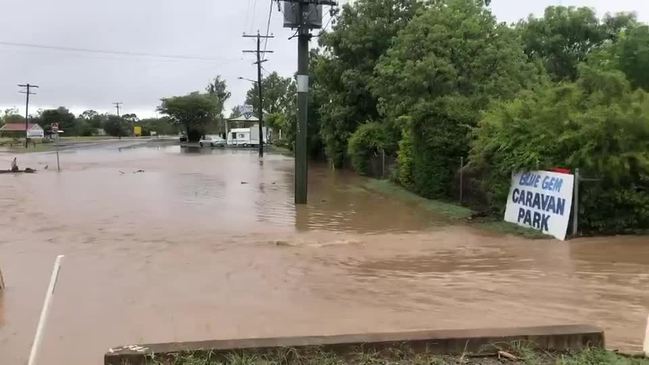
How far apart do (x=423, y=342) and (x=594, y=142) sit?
1006cm

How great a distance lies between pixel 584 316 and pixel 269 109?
104501 millimetres

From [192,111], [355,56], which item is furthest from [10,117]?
[355,56]

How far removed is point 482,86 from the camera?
24.3 meters

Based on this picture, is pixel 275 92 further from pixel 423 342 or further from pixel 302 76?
pixel 423 342

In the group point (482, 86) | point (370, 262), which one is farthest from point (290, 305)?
point (482, 86)

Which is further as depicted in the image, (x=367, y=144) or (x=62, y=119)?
(x=62, y=119)

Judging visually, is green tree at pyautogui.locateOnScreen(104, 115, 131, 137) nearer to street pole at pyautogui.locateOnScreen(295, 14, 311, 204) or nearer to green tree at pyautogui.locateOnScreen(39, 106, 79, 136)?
green tree at pyautogui.locateOnScreen(39, 106, 79, 136)

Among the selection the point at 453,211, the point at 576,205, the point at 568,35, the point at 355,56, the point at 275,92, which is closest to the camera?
the point at 576,205

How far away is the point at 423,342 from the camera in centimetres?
508

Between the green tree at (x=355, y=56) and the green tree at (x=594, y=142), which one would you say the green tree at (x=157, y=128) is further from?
the green tree at (x=594, y=142)

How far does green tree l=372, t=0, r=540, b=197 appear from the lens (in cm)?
2097

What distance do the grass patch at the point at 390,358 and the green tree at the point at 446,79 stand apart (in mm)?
15465

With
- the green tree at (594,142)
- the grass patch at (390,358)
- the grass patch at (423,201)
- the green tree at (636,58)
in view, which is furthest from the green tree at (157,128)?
the grass patch at (390,358)

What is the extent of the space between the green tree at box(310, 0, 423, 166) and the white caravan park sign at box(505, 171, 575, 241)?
18175mm
